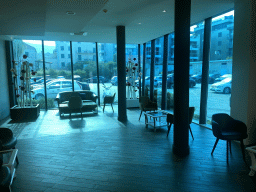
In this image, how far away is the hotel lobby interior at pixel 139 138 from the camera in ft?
11.1

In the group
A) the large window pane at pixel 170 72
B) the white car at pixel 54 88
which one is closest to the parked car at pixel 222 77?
the large window pane at pixel 170 72

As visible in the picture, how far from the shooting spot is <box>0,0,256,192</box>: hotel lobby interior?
3393 mm

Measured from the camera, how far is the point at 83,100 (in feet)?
32.9

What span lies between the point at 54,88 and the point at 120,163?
25.1 ft

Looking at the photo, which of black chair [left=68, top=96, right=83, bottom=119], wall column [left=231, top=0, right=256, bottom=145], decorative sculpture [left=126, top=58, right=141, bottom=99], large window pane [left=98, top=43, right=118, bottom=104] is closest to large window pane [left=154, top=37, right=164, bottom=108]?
decorative sculpture [left=126, top=58, right=141, bottom=99]

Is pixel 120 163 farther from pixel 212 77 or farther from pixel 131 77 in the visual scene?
pixel 131 77

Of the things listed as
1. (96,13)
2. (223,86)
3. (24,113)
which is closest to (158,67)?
(223,86)

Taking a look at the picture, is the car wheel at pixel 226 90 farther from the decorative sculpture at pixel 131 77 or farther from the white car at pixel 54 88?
the white car at pixel 54 88

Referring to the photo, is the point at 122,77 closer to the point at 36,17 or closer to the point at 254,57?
the point at 36,17

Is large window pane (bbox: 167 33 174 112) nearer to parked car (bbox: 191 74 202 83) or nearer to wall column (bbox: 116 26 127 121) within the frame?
parked car (bbox: 191 74 202 83)

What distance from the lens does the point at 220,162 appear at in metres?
4.02

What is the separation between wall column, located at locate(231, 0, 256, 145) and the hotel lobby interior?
23mm

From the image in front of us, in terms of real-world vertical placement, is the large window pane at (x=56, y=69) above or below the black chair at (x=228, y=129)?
above

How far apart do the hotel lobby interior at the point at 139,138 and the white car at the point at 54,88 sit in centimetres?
336
